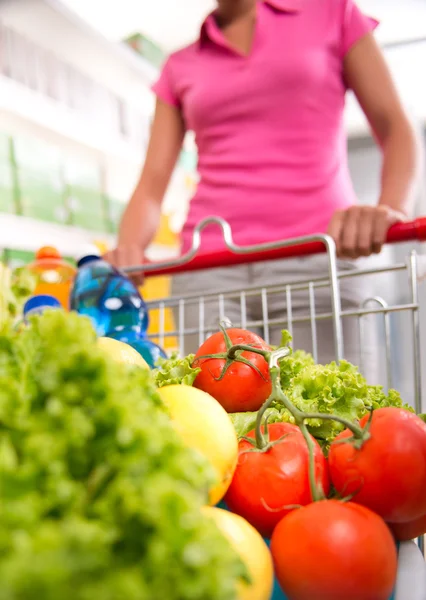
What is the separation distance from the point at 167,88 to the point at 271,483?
3.55 ft

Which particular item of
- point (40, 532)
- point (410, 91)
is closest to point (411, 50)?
point (410, 91)

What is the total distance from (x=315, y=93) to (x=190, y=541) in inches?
40.6

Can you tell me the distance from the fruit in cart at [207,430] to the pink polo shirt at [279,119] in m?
0.72

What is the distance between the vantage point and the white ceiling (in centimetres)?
277

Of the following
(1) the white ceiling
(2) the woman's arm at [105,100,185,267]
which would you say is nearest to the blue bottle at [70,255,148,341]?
(2) the woman's arm at [105,100,185,267]

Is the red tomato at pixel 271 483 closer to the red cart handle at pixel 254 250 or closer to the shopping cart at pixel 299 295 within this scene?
the shopping cart at pixel 299 295

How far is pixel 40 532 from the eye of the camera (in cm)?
19

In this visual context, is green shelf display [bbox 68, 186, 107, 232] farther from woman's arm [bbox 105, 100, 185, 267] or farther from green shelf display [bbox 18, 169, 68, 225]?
woman's arm [bbox 105, 100, 185, 267]

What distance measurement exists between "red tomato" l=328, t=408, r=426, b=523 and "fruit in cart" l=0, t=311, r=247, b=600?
18cm

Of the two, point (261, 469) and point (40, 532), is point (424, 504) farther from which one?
point (40, 532)

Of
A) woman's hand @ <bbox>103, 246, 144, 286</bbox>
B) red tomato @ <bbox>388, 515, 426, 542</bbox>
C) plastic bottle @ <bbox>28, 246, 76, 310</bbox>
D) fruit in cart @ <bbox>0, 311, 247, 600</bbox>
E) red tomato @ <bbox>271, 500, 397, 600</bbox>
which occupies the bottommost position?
red tomato @ <bbox>388, 515, 426, 542</bbox>

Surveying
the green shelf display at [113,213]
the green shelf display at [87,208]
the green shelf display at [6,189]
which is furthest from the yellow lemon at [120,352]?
the green shelf display at [113,213]

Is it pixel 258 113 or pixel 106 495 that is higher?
pixel 258 113

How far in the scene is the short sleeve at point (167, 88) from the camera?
50.0 inches
